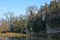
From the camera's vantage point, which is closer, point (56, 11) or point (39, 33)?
point (56, 11)

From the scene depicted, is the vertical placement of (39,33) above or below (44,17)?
below

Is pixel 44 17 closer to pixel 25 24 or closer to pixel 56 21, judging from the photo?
pixel 56 21

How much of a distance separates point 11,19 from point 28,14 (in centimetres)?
918

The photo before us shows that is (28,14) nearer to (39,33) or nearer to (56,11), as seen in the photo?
(39,33)

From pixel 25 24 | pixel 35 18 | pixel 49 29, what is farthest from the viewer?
pixel 25 24

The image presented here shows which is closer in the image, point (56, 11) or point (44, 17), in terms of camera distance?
point (56, 11)

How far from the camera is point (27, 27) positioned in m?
81.1

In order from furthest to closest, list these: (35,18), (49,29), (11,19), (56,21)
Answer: (11,19) < (35,18) < (49,29) < (56,21)

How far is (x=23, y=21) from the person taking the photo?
3393 inches

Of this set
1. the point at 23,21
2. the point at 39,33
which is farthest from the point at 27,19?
the point at 39,33

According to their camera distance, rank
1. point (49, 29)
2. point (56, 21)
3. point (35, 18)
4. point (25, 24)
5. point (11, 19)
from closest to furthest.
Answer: point (56, 21) < point (49, 29) < point (35, 18) < point (25, 24) < point (11, 19)

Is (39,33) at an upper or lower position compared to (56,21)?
lower

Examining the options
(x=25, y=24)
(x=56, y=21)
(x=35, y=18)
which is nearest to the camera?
(x=56, y=21)

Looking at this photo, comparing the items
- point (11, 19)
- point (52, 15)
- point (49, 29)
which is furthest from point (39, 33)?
point (11, 19)
